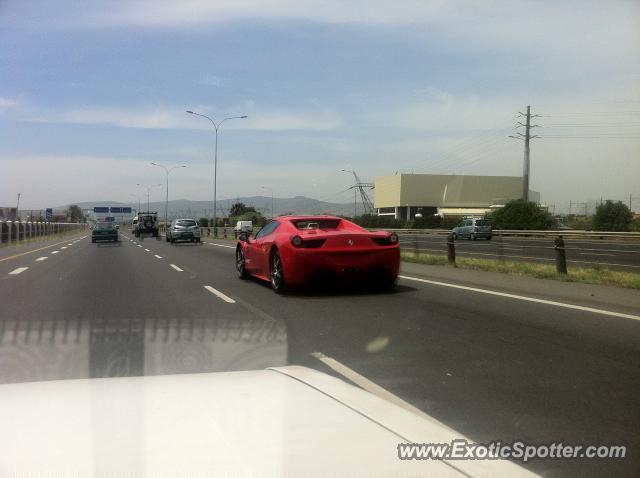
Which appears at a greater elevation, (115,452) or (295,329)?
(115,452)

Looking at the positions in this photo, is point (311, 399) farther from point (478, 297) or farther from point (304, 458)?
point (478, 297)

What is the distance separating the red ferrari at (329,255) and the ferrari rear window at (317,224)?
0.33ft

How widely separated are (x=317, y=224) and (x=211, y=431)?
9.22 meters

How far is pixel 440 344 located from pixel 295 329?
6.20ft

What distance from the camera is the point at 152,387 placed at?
137 inches

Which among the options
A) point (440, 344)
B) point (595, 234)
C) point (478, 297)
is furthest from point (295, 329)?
point (595, 234)

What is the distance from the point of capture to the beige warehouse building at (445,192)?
11125 centimetres

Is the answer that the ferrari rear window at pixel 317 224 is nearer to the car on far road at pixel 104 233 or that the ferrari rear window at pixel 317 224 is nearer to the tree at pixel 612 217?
the car on far road at pixel 104 233

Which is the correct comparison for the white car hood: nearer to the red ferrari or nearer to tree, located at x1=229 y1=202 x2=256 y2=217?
the red ferrari

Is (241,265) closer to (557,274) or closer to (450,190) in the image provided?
(557,274)

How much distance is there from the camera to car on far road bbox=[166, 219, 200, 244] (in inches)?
1496

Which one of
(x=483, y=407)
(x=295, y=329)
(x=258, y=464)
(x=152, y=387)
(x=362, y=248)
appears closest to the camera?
(x=258, y=464)

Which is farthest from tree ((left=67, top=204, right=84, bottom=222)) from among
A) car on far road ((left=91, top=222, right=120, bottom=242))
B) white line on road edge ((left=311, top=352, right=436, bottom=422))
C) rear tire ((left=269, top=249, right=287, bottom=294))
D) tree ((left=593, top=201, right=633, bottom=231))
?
white line on road edge ((left=311, top=352, right=436, bottom=422))

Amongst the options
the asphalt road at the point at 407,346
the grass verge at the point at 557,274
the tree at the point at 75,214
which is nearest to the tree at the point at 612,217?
the grass verge at the point at 557,274
